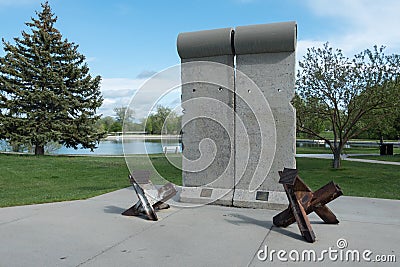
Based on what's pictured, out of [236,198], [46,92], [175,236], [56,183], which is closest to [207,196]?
[236,198]

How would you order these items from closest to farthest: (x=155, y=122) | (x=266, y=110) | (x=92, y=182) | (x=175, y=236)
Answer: (x=175, y=236) → (x=155, y=122) → (x=266, y=110) → (x=92, y=182)

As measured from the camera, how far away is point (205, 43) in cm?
667

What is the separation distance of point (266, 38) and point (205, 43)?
1.12 meters

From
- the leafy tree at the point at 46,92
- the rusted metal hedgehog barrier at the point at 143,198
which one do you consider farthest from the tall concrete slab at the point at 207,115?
the leafy tree at the point at 46,92

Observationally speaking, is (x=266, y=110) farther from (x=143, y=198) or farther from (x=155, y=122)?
(x=143, y=198)

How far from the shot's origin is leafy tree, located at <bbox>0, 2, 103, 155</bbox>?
23125 millimetres

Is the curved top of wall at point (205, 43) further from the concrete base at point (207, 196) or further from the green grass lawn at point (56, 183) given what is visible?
the concrete base at point (207, 196)

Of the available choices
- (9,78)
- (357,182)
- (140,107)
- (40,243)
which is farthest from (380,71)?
(9,78)

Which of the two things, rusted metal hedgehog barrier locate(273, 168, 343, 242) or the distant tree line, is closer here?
rusted metal hedgehog barrier locate(273, 168, 343, 242)

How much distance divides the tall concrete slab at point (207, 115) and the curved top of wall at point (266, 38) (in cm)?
21

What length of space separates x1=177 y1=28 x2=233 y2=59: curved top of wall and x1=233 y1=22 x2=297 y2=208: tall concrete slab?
0.18 m

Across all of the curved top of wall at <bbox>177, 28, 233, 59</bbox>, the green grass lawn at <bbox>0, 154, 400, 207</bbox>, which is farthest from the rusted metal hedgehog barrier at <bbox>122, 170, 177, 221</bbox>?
the curved top of wall at <bbox>177, 28, 233, 59</bbox>

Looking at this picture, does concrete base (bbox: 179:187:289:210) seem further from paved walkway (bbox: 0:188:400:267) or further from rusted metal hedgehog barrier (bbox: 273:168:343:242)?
rusted metal hedgehog barrier (bbox: 273:168:343:242)

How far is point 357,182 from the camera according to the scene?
11477 millimetres
